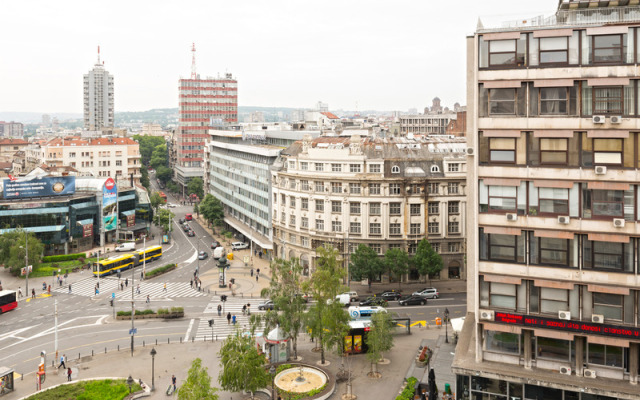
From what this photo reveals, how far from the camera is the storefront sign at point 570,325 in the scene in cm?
3162

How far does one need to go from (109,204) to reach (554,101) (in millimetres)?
102995

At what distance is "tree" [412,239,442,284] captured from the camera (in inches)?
3145

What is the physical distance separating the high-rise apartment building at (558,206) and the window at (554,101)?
8 cm

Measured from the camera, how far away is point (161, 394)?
4784 cm

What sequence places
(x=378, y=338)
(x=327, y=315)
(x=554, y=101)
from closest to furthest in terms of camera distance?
(x=554, y=101)
(x=378, y=338)
(x=327, y=315)

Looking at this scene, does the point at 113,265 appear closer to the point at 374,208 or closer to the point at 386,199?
the point at 374,208

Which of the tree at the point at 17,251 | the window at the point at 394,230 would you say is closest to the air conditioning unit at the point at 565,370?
the window at the point at 394,230

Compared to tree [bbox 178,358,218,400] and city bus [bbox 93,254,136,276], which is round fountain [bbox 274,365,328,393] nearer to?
tree [bbox 178,358,218,400]

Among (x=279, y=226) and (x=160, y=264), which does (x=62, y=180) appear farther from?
(x=279, y=226)

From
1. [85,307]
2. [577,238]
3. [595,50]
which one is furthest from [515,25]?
[85,307]

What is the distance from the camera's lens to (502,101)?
114 ft

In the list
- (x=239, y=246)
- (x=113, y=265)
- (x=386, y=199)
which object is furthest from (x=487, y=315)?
(x=239, y=246)

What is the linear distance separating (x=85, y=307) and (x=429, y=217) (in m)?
50.4

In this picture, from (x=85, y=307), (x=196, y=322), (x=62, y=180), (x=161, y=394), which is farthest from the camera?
(x=62, y=180)
